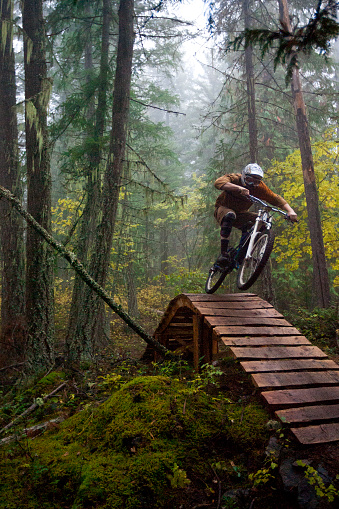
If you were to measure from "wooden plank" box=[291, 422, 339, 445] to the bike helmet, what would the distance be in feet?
12.8

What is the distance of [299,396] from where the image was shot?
3096 mm

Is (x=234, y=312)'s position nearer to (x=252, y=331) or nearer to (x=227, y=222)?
(x=252, y=331)

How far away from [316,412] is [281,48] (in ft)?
10.6

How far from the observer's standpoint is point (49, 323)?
5.87 m

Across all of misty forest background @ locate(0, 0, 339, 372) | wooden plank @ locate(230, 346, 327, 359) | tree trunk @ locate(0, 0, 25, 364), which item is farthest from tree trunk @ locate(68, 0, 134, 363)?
wooden plank @ locate(230, 346, 327, 359)

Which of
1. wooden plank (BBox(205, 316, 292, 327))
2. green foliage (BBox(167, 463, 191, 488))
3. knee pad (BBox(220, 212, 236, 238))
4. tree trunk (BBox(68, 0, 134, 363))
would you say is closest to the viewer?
green foliage (BBox(167, 463, 191, 488))

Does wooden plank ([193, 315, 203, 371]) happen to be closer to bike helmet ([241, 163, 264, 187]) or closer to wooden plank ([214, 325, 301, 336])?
wooden plank ([214, 325, 301, 336])

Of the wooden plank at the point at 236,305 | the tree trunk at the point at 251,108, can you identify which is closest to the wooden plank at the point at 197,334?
the wooden plank at the point at 236,305

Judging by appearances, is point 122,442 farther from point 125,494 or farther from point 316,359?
point 316,359

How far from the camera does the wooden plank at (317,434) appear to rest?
2598mm

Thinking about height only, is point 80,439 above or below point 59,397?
above

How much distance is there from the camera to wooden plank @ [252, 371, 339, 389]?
3227 millimetres

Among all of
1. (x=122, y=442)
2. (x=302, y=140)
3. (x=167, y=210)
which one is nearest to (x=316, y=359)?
(x=122, y=442)

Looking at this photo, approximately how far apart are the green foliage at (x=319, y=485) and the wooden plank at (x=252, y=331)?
1.81 m
